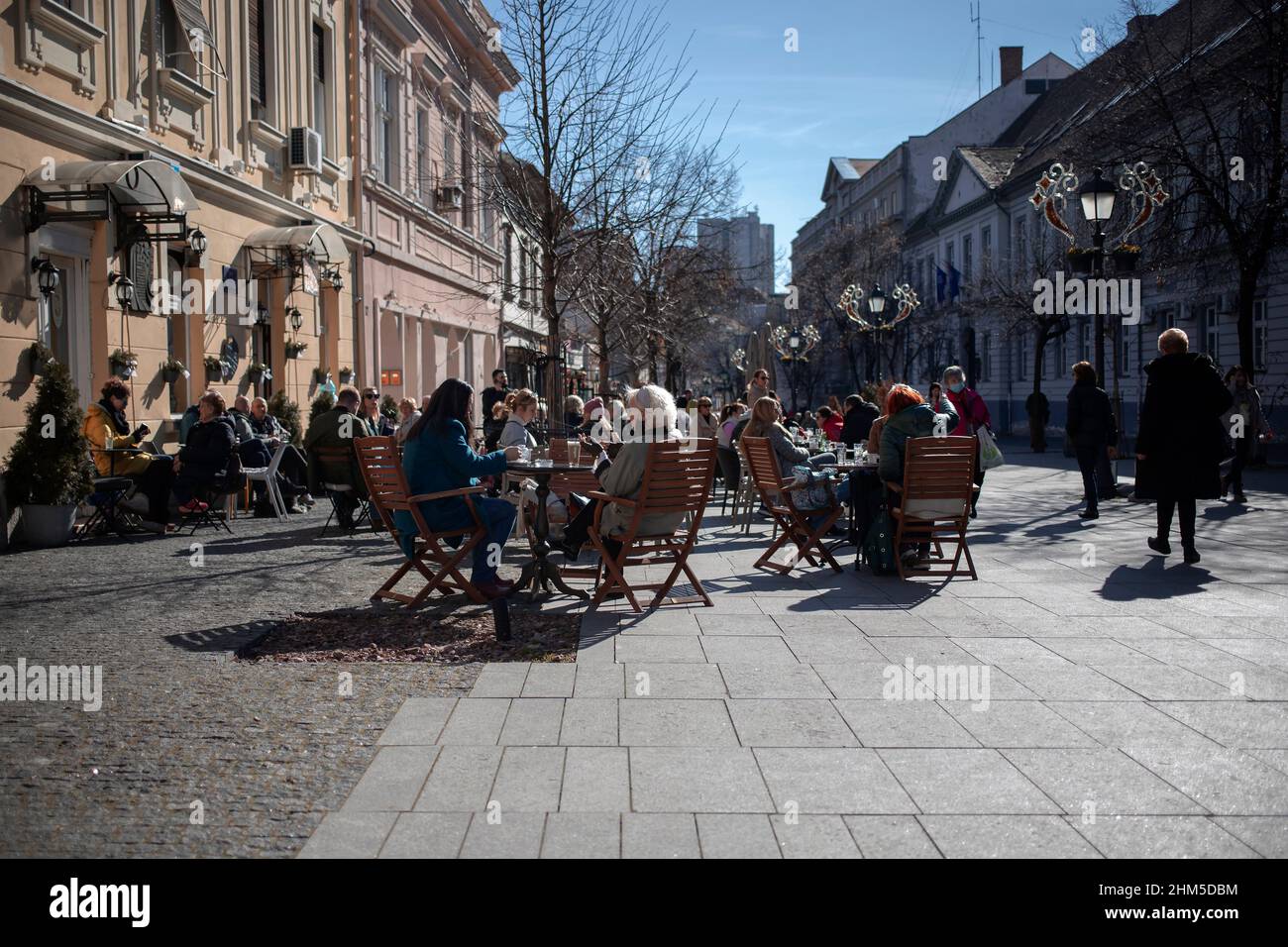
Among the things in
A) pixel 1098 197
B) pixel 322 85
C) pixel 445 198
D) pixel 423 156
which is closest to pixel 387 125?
pixel 423 156

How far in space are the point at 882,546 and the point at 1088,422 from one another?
6.26 m

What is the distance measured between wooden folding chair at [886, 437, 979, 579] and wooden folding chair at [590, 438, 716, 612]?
5.97ft

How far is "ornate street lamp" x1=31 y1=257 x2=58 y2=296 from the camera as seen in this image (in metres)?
12.5

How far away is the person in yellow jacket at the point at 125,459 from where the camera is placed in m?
12.9

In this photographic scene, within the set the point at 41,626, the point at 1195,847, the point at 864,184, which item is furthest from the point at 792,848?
the point at 864,184

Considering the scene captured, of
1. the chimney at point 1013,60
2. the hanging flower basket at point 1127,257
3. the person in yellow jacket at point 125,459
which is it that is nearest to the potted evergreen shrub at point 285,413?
the person in yellow jacket at point 125,459

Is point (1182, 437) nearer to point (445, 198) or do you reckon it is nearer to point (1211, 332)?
point (445, 198)

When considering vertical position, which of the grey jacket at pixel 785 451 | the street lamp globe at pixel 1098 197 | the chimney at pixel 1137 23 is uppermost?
the chimney at pixel 1137 23

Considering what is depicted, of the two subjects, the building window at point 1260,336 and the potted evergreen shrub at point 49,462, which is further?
the building window at point 1260,336

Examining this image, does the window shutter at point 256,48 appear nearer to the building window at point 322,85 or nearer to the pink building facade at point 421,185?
the building window at point 322,85

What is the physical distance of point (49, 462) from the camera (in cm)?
1150

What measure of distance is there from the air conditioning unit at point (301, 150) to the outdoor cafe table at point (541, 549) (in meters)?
12.5

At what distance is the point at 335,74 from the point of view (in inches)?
890
